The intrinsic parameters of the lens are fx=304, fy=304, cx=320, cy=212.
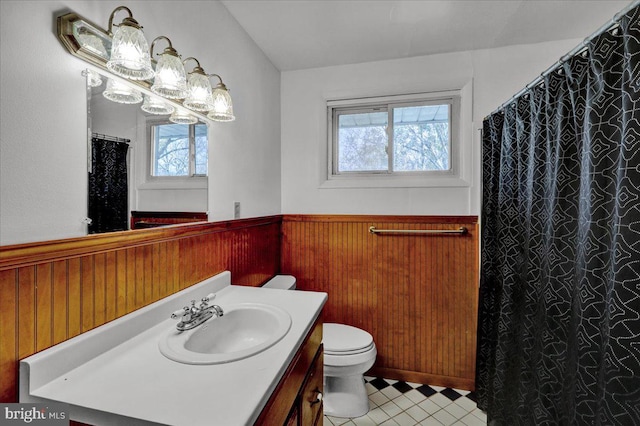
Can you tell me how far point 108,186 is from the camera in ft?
3.29

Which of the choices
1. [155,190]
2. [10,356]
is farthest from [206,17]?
[10,356]

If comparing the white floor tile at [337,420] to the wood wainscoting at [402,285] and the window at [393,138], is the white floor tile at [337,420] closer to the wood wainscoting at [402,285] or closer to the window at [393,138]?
the wood wainscoting at [402,285]

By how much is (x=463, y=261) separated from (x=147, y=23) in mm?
2145

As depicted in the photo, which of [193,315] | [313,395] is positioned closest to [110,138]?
[193,315]

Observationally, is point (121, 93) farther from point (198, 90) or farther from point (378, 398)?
point (378, 398)

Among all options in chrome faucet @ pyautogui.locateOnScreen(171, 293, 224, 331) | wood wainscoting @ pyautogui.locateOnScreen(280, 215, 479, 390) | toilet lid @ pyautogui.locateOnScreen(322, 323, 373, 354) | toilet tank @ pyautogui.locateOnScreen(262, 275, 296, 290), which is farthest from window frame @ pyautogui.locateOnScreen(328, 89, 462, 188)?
chrome faucet @ pyautogui.locateOnScreen(171, 293, 224, 331)

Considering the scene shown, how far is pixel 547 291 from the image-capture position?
122cm

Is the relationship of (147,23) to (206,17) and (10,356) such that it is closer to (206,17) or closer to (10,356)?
(206,17)

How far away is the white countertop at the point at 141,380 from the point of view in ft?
2.11

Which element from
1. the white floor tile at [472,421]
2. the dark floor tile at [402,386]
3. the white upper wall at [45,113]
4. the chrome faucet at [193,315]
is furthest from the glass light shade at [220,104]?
the white floor tile at [472,421]

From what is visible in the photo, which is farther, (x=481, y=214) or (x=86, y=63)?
(x=481, y=214)

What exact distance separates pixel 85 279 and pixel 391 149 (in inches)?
77.2

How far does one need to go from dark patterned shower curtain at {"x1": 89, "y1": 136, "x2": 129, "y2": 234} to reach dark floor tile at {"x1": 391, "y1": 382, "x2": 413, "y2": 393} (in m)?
1.97

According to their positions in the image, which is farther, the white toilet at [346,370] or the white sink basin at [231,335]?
the white toilet at [346,370]
